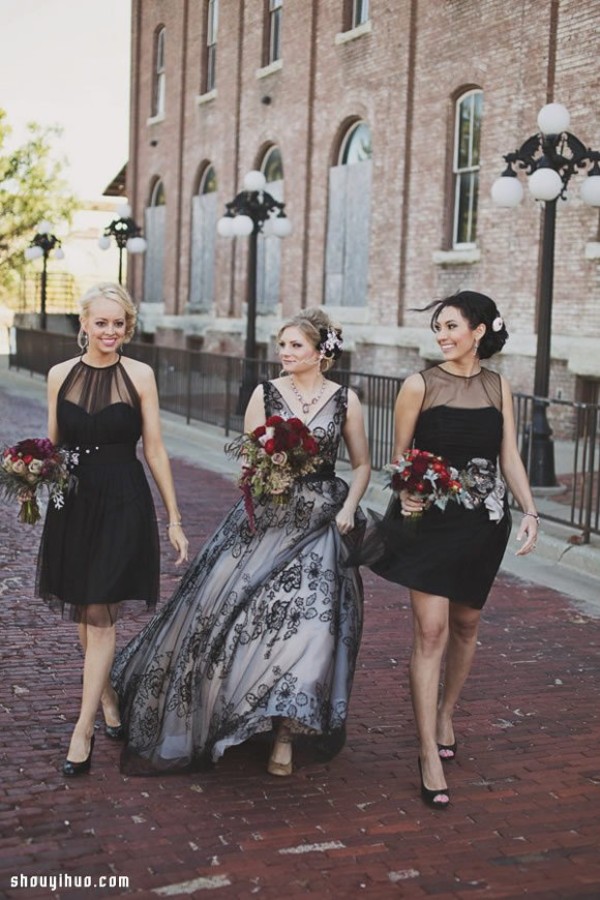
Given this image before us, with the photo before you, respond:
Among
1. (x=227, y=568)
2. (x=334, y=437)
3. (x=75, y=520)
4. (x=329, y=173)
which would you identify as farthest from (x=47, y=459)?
(x=329, y=173)

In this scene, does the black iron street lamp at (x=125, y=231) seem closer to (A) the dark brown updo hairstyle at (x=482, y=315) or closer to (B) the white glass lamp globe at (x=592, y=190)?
(B) the white glass lamp globe at (x=592, y=190)

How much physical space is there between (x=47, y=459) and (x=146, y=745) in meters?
1.31

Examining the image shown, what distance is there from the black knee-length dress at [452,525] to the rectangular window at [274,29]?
75.2 ft

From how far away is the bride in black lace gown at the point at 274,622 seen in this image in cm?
479

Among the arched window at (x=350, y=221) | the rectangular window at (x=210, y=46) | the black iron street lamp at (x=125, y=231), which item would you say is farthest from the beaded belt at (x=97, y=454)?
the rectangular window at (x=210, y=46)

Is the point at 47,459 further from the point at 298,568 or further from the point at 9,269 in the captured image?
the point at 9,269

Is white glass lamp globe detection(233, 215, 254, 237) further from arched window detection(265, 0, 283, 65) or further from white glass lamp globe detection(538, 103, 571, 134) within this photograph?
arched window detection(265, 0, 283, 65)

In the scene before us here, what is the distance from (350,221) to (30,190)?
24.3 m

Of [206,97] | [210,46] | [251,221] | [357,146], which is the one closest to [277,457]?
[251,221]

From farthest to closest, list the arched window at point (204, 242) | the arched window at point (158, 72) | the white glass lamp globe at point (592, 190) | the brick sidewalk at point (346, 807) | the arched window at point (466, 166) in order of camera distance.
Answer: the arched window at point (158, 72) → the arched window at point (204, 242) → the arched window at point (466, 166) → the white glass lamp globe at point (592, 190) → the brick sidewalk at point (346, 807)

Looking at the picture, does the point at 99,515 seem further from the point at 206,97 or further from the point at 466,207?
the point at 206,97

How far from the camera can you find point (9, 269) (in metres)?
45.6

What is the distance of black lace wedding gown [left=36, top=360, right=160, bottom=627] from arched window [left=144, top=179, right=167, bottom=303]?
94.0 feet

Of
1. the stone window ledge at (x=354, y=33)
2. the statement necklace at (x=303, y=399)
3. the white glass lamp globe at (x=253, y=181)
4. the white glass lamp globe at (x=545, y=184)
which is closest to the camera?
the statement necklace at (x=303, y=399)
